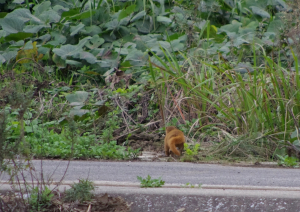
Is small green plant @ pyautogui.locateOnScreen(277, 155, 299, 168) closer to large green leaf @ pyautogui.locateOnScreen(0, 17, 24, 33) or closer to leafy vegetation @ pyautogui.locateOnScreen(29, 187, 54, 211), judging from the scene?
leafy vegetation @ pyautogui.locateOnScreen(29, 187, 54, 211)

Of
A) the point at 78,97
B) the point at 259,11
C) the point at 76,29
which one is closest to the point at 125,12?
the point at 76,29

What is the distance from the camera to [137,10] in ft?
28.8

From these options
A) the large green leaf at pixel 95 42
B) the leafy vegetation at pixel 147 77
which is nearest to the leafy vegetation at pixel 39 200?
the leafy vegetation at pixel 147 77

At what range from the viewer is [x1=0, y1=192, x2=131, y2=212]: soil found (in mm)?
2309

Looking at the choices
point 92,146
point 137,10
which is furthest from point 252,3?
point 92,146

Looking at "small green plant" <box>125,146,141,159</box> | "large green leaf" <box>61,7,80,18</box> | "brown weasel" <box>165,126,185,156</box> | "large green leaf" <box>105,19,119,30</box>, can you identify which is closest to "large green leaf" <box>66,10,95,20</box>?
"large green leaf" <box>61,7,80,18</box>

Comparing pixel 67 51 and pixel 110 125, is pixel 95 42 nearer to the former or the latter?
pixel 67 51

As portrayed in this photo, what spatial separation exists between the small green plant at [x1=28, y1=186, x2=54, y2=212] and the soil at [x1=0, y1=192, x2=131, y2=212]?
2 cm

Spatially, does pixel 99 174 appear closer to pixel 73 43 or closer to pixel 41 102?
pixel 41 102

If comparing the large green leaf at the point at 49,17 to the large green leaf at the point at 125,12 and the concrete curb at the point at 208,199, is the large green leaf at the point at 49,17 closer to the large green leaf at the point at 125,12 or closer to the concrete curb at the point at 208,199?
the large green leaf at the point at 125,12

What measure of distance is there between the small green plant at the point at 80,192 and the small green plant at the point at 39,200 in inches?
4.5

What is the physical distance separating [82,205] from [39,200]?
243mm

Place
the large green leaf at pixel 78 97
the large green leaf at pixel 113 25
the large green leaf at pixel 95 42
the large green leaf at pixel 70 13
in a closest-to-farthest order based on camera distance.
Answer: the large green leaf at pixel 78 97, the large green leaf at pixel 95 42, the large green leaf at pixel 113 25, the large green leaf at pixel 70 13

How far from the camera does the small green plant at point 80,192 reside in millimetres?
2383
